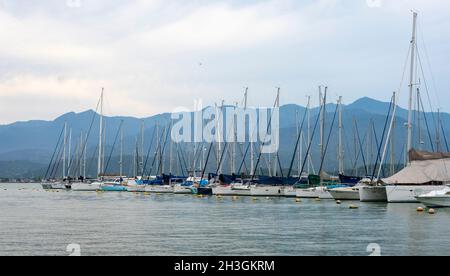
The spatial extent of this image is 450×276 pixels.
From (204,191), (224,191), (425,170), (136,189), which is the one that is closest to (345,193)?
(425,170)

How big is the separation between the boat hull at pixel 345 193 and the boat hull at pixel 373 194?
279 inches

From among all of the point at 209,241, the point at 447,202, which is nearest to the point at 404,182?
the point at 447,202

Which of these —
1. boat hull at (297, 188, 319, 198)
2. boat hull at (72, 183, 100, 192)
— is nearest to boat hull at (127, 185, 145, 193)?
boat hull at (72, 183, 100, 192)

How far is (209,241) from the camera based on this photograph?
36.4m

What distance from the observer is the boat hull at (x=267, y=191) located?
99.5 metres

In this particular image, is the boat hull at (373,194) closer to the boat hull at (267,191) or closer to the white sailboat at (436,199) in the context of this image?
the white sailboat at (436,199)

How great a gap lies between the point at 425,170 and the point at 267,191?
32866 mm

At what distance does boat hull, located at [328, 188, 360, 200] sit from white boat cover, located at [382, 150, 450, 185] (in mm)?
10096

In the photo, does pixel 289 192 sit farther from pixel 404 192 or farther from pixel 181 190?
pixel 404 192

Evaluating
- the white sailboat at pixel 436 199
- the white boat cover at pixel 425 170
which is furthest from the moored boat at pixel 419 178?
the white sailboat at pixel 436 199
